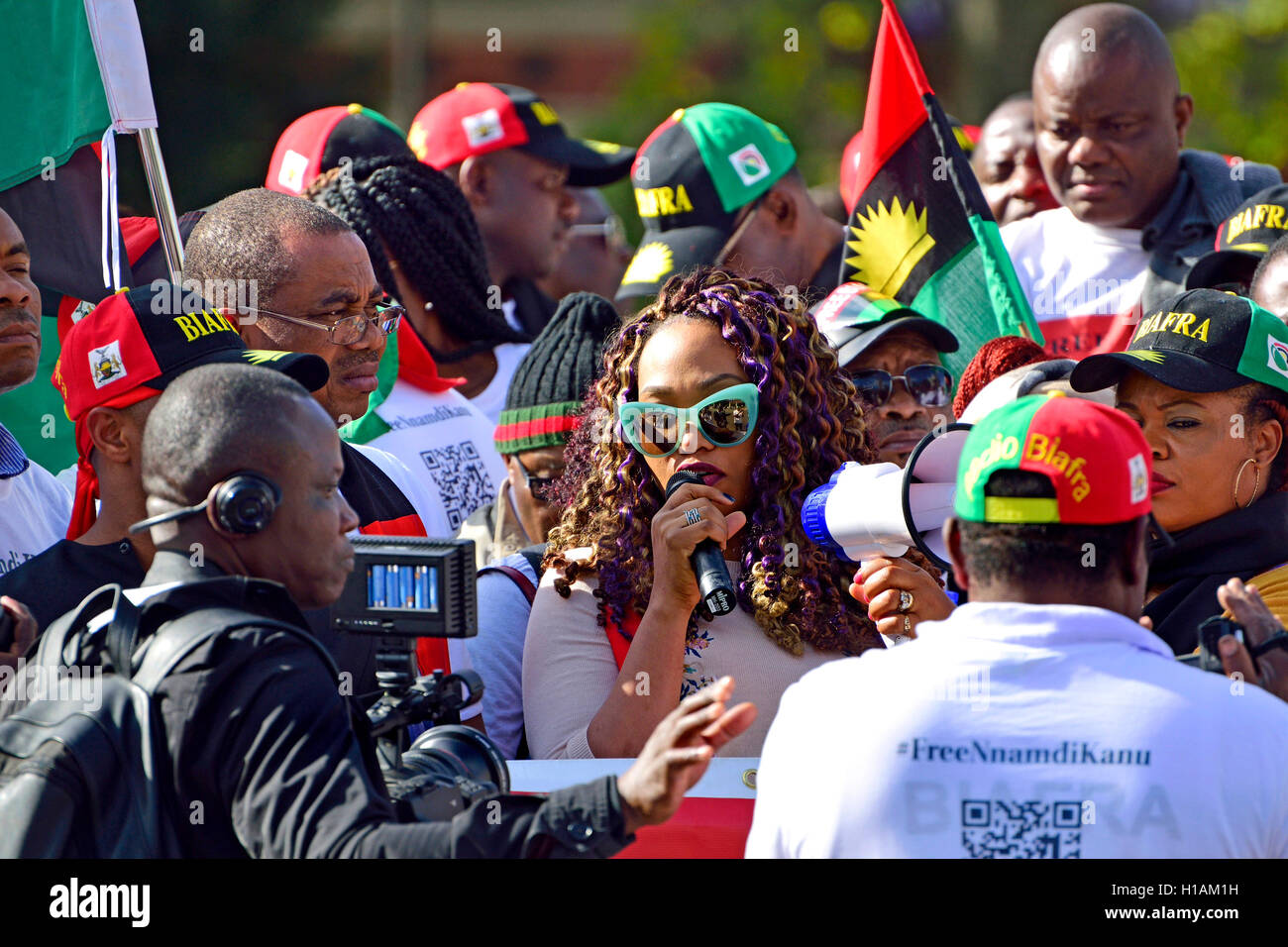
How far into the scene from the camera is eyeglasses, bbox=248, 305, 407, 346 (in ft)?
14.1

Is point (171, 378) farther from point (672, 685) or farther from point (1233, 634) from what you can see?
point (1233, 634)

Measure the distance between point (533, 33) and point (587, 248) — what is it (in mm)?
16267

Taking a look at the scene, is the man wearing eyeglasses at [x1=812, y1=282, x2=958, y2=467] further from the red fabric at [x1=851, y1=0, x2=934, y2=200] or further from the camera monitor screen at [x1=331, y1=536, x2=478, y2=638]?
the camera monitor screen at [x1=331, y1=536, x2=478, y2=638]

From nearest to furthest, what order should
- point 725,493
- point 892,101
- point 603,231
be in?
point 725,493 < point 892,101 < point 603,231

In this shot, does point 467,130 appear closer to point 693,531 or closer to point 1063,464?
point 693,531

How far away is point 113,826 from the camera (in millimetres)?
2521

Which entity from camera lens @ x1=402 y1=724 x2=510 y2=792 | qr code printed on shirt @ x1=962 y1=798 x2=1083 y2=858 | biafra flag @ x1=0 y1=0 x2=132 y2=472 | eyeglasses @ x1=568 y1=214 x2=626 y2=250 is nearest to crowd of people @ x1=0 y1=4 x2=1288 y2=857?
qr code printed on shirt @ x1=962 y1=798 x2=1083 y2=858

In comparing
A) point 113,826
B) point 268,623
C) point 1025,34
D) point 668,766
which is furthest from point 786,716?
point 1025,34

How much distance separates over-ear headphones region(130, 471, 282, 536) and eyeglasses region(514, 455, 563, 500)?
6.76 feet

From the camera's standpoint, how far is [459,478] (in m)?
5.18

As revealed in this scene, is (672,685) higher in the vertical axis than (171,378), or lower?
lower

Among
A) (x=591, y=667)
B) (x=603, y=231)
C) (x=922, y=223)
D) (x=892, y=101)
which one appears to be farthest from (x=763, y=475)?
(x=603, y=231)

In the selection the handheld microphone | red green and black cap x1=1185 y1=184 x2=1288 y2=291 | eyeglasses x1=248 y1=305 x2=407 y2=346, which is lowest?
the handheld microphone

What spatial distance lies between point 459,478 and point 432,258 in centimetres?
103
